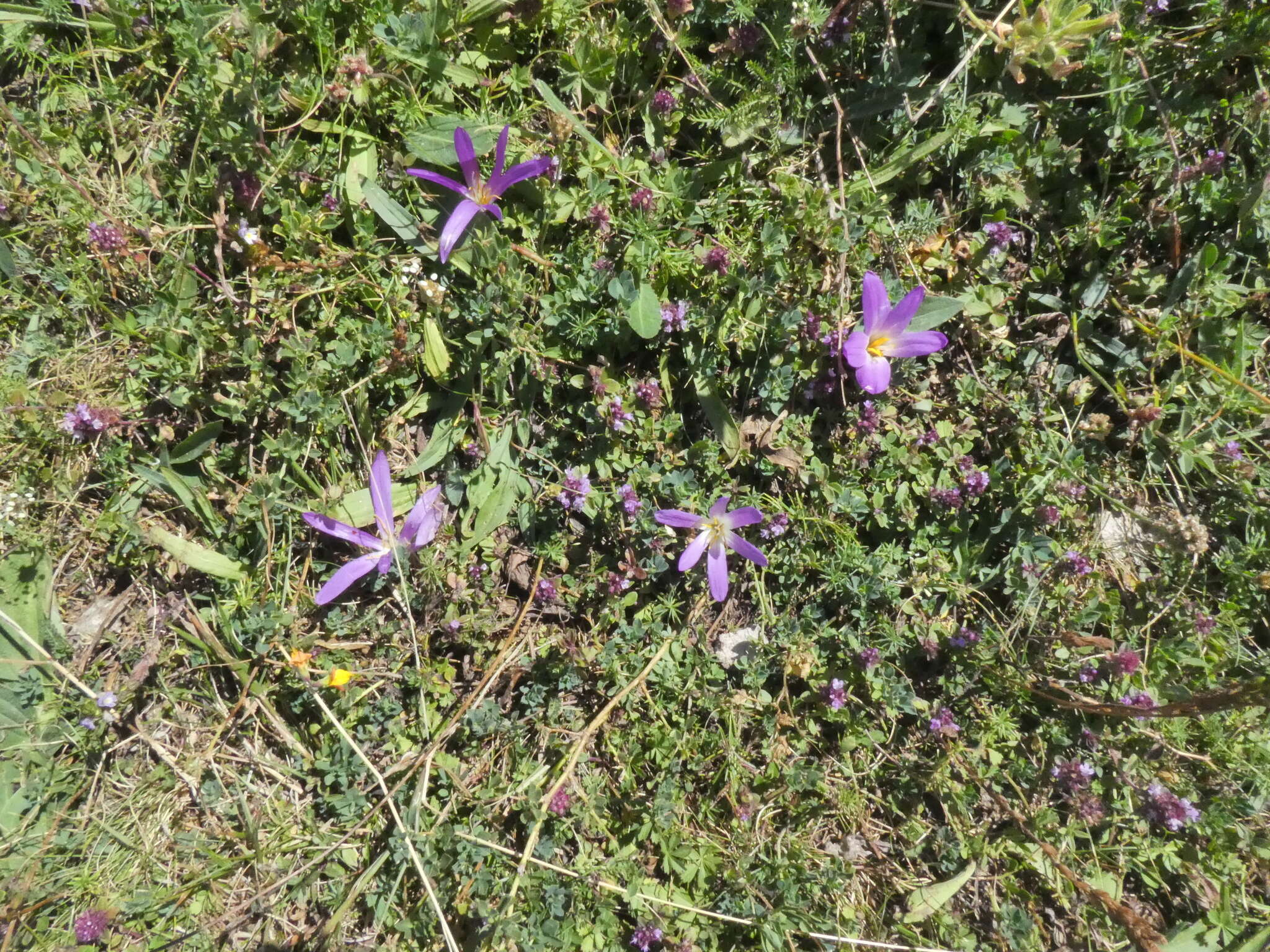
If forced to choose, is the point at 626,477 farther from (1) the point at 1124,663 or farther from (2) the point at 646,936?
(1) the point at 1124,663

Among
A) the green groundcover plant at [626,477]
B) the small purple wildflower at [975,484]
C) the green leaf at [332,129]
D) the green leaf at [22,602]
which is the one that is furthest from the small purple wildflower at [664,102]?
the green leaf at [22,602]

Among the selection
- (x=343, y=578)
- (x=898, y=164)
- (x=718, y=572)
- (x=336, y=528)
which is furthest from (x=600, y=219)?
(x=343, y=578)

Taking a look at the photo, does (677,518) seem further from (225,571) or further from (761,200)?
(225,571)

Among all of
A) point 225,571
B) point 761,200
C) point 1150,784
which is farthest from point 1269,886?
point 225,571

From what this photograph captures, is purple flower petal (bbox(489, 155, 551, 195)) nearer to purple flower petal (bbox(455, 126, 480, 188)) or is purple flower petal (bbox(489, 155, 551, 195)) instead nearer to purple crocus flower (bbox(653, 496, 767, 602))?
purple flower petal (bbox(455, 126, 480, 188))

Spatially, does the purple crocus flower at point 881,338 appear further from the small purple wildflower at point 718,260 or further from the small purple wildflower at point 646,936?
the small purple wildflower at point 646,936
